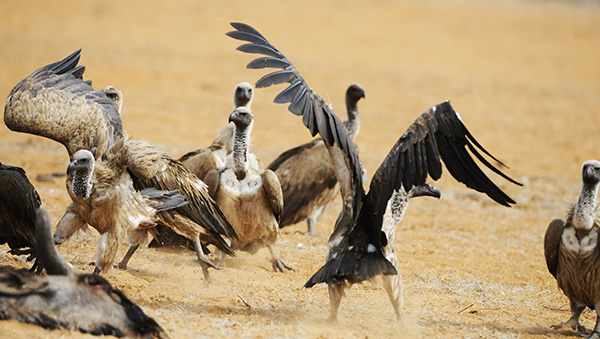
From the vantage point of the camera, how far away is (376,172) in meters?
4.70

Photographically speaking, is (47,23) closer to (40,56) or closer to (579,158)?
(40,56)

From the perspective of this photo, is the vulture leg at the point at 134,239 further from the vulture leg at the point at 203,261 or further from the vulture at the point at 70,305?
the vulture at the point at 70,305

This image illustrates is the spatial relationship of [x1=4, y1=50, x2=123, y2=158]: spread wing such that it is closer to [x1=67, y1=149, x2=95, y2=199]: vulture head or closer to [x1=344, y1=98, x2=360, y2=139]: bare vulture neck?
[x1=67, y1=149, x2=95, y2=199]: vulture head

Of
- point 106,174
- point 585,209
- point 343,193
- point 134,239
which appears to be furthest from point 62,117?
point 585,209

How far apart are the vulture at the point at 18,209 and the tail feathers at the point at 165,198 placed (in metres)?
0.80

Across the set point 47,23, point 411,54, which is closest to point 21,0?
point 47,23

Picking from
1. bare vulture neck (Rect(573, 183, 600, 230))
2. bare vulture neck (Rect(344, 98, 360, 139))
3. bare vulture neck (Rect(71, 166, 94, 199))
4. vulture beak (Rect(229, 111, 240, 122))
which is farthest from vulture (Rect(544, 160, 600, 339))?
bare vulture neck (Rect(344, 98, 360, 139))

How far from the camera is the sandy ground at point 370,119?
17.4 ft

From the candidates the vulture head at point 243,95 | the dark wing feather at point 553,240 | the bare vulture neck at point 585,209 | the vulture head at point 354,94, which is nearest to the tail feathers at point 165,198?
the vulture head at point 243,95

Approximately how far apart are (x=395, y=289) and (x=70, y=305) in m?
2.17

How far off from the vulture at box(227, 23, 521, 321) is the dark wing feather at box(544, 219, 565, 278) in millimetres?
804

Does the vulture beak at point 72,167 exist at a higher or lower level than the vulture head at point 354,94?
lower

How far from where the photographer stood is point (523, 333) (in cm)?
510

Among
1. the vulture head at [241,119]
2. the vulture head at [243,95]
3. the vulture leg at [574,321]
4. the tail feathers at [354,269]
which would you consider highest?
Result: the vulture head at [243,95]
